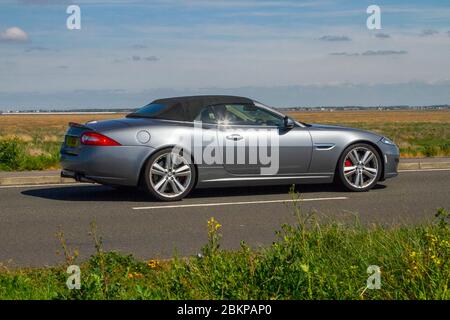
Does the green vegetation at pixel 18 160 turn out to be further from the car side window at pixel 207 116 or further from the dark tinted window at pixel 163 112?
the car side window at pixel 207 116

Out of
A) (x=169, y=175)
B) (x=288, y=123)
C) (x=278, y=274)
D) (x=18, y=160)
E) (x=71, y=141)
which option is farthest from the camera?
(x=18, y=160)

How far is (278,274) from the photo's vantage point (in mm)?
5102

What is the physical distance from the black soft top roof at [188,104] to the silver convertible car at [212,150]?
0.05ft

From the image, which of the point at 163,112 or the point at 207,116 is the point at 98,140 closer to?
the point at 163,112

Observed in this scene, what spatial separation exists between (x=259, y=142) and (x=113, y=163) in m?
2.12

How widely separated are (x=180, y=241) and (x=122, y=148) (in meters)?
2.86

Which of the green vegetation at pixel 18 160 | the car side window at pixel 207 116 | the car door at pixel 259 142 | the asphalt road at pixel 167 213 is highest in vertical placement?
the car side window at pixel 207 116

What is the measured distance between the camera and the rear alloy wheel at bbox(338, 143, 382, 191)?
453 inches

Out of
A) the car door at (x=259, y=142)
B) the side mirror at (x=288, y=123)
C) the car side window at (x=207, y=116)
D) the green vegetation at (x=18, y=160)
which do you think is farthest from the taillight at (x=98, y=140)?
the green vegetation at (x=18, y=160)

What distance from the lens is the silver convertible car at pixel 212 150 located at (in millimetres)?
10375

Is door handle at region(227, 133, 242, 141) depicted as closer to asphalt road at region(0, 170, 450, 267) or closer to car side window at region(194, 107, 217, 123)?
car side window at region(194, 107, 217, 123)

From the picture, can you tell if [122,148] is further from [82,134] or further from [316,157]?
[316,157]

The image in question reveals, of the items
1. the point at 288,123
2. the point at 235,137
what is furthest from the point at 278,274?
the point at 288,123
